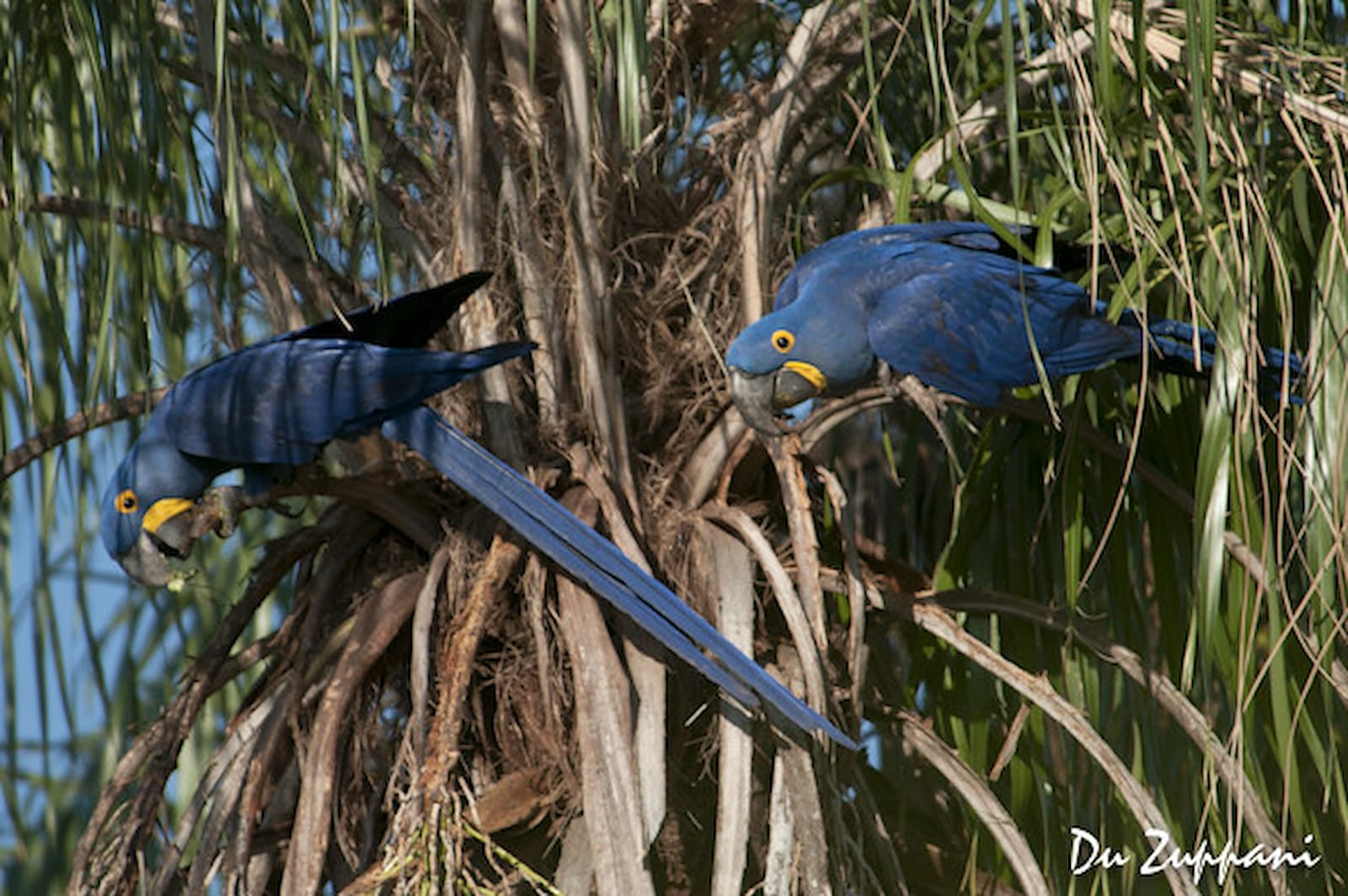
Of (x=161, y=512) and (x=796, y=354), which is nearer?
(x=796, y=354)

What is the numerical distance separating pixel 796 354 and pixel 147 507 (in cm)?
105

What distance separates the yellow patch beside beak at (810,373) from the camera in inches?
94.8

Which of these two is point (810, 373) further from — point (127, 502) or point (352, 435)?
point (127, 502)

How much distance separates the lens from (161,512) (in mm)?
2588

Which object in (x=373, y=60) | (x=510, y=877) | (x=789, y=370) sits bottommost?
(x=510, y=877)

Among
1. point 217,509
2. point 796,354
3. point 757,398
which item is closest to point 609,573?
point 757,398

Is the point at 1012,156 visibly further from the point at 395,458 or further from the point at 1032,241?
the point at 395,458

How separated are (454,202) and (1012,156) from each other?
89 centimetres

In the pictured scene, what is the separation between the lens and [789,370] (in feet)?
7.86

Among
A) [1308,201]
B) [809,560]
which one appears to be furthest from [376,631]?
[1308,201]
